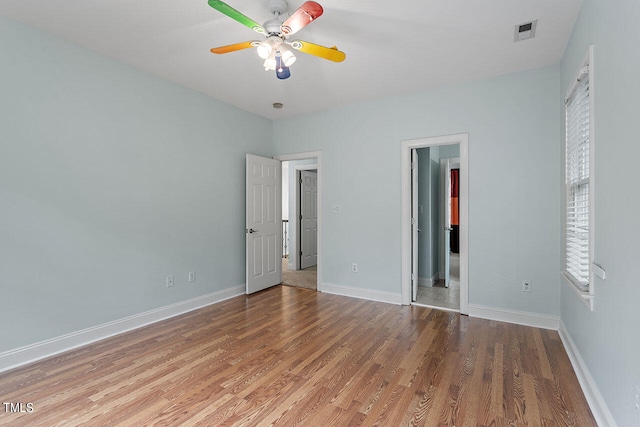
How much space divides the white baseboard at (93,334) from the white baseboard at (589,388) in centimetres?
380

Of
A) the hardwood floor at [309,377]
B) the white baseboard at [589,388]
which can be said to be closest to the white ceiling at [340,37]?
the white baseboard at [589,388]

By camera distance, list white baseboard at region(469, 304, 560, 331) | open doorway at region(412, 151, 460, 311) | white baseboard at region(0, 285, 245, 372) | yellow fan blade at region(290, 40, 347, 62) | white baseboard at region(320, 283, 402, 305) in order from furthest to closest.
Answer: open doorway at region(412, 151, 460, 311) < white baseboard at region(320, 283, 402, 305) < white baseboard at region(469, 304, 560, 331) < white baseboard at region(0, 285, 245, 372) < yellow fan blade at region(290, 40, 347, 62)

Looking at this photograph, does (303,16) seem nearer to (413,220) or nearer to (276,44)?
(276,44)

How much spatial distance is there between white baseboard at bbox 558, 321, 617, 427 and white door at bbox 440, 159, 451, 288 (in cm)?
243

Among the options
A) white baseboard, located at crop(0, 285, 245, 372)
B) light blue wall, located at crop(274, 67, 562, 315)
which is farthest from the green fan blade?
white baseboard, located at crop(0, 285, 245, 372)

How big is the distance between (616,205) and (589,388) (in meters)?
1.25

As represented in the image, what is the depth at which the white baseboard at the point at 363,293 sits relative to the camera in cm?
404

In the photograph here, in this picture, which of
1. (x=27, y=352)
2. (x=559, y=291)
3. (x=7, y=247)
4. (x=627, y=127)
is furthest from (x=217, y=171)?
(x=559, y=291)

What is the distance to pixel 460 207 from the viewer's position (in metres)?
3.64

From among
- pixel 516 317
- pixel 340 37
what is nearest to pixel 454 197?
pixel 516 317

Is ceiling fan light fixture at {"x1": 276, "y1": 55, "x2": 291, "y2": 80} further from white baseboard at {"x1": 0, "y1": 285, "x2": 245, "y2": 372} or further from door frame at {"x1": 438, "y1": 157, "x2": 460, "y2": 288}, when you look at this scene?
door frame at {"x1": 438, "y1": 157, "x2": 460, "y2": 288}

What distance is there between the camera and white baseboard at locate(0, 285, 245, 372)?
2405 millimetres

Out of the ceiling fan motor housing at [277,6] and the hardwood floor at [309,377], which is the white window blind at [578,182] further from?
the ceiling fan motor housing at [277,6]

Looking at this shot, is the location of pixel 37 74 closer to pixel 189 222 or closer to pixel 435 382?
pixel 189 222
